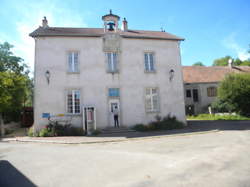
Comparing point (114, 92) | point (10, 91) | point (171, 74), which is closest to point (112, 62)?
point (114, 92)

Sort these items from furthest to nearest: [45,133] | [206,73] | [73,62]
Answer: [206,73], [73,62], [45,133]

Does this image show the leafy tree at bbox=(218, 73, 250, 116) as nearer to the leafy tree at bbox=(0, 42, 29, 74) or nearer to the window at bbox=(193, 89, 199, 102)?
the window at bbox=(193, 89, 199, 102)

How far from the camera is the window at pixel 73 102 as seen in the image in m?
13.3

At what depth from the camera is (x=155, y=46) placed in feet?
50.5

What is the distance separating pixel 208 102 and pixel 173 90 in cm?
1522

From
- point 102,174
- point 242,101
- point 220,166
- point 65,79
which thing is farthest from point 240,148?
point 242,101

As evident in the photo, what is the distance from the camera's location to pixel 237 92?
759 inches

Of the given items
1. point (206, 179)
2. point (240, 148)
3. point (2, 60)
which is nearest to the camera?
point (206, 179)

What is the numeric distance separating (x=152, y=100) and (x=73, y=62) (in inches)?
307

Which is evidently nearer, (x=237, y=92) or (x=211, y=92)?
(x=237, y=92)

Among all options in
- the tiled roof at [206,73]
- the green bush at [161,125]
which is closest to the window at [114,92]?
the green bush at [161,125]

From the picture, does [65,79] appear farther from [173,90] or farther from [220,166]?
[220,166]

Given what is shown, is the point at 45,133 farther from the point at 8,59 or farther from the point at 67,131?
the point at 8,59

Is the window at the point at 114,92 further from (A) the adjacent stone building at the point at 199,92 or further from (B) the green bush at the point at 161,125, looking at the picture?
(A) the adjacent stone building at the point at 199,92
